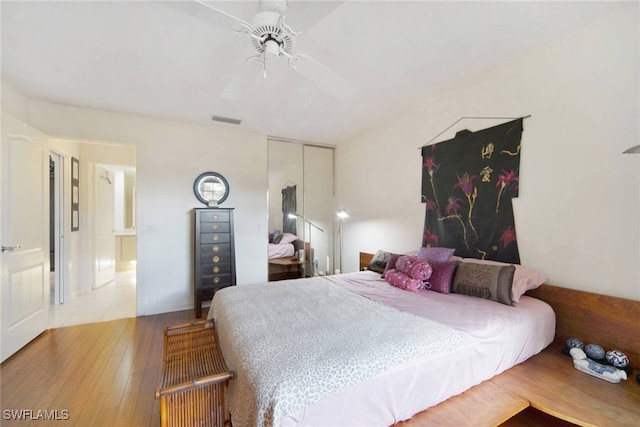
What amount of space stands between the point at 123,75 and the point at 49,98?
124 centimetres

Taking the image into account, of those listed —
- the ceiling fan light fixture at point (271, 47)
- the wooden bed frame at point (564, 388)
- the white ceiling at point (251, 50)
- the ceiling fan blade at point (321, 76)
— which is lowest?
the wooden bed frame at point (564, 388)

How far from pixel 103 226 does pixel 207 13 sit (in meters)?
5.05

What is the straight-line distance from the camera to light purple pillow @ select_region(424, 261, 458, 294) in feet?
7.38

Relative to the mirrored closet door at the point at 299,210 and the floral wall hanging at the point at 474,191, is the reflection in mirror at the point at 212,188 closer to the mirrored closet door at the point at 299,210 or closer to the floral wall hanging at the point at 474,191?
the mirrored closet door at the point at 299,210

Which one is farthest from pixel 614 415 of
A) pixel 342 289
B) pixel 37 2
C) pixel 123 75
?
pixel 123 75

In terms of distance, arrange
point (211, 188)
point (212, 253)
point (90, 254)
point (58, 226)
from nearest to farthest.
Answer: point (212, 253) < point (58, 226) < point (211, 188) < point (90, 254)

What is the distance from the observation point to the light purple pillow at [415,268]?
235 centimetres

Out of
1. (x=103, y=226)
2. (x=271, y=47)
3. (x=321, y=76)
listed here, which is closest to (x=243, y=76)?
(x=271, y=47)

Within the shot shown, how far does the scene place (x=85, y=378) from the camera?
2039 millimetres

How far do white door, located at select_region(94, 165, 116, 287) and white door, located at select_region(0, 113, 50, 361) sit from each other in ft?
6.05

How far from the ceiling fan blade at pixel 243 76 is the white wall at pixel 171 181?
2080mm

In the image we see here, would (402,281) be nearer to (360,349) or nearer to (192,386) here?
(360,349)

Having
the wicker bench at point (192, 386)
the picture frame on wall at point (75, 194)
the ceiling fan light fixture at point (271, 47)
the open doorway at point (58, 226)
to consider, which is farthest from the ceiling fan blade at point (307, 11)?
the picture frame on wall at point (75, 194)

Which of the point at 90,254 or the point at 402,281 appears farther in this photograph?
the point at 90,254
